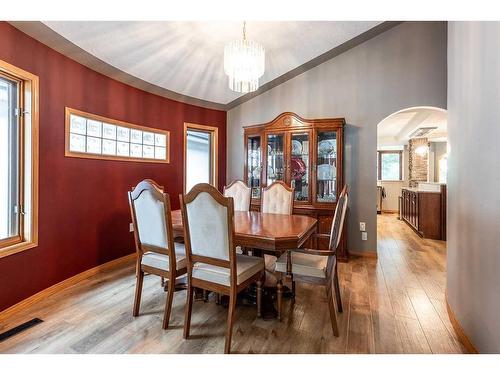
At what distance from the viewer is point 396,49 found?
3443mm

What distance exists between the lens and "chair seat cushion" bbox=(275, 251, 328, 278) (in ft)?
6.12

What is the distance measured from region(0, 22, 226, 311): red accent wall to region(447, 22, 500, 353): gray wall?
3.30 meters

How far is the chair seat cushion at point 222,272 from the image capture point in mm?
1707

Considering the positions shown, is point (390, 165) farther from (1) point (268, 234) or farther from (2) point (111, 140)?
(2) point (111, 140)

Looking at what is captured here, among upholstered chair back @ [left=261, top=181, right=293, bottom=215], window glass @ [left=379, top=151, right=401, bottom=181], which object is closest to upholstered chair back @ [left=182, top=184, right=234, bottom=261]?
upholstered chair back @ [left=261, top=181, right=293, bottom=215]

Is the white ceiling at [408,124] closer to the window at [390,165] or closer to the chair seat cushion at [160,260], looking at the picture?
the window at [390,165]

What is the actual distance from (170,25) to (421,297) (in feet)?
11.9

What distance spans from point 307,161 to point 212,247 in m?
2.33

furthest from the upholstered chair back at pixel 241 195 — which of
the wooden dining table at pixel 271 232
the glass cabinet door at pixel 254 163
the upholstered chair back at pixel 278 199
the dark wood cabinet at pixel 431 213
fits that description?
the dark wood cabinet at pixel 431 213

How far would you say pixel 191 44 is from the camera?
117 inches

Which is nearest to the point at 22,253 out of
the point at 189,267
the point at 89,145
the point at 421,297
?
the point at 89,145

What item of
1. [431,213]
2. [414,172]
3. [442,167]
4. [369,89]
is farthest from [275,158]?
[442,167]

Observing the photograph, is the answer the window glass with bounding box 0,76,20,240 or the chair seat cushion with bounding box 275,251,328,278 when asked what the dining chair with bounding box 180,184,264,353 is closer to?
the chair seat cushion with bounding box 275,251,328,278
